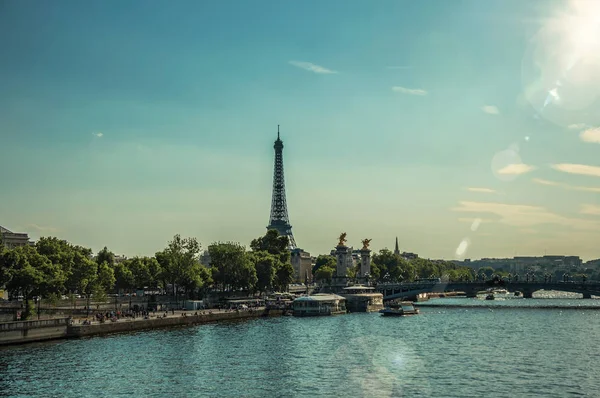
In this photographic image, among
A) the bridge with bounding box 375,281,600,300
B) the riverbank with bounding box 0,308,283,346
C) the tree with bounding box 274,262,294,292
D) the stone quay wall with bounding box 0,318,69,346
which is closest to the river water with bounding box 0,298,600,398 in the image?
the stone quay wall with bounding box 0,318,69,346

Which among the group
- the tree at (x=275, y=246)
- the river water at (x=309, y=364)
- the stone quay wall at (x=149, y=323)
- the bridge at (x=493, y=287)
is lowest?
the river water at (x=309, y=364)

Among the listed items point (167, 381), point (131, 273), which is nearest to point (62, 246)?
point (131, 273)

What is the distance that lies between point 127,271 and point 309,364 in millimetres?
79050

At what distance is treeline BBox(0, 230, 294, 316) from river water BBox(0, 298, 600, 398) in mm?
16654

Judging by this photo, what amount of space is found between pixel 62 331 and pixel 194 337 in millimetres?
17016

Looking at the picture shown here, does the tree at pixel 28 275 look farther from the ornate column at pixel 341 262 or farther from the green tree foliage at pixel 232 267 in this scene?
the ornate column at pixel 341 262

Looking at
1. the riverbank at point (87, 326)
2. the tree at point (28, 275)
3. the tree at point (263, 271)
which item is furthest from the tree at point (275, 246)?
the tree at point (28, 275)

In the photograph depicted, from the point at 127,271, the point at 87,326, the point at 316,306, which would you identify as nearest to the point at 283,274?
the point at 316,306

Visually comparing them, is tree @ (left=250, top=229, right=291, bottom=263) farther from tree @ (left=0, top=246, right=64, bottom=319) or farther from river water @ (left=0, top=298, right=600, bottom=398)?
tree @ (left=0, top=246, right=64, bottom=319)

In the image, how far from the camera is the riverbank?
78000mm

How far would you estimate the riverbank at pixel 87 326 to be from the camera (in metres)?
78.0

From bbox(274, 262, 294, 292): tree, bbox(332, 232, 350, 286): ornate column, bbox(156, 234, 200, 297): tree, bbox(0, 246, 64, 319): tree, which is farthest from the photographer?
bbox(332, 232, 350, 286): ornate column

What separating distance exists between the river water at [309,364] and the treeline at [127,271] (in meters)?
16.7

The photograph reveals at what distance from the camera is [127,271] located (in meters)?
141
